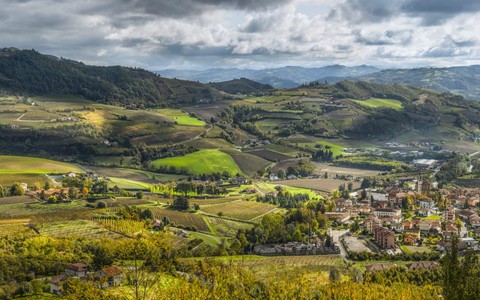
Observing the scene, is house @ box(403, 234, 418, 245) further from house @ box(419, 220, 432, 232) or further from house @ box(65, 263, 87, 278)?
house @ box(65, 263, 87, 278)

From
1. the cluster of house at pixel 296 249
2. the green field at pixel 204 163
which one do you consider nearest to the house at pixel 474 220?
the cluster of house at pixel 296 249

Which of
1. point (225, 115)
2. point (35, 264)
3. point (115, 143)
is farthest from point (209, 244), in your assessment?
point (225, 115)

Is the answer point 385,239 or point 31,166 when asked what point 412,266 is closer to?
point 385,239

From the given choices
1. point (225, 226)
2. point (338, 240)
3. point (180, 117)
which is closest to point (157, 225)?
point (225, 226)

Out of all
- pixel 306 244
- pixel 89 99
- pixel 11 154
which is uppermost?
pixel 89 99

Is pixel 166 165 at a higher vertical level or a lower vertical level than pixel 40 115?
lower

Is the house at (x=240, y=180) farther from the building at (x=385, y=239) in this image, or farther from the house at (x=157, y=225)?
the building at (x=385, y=239)

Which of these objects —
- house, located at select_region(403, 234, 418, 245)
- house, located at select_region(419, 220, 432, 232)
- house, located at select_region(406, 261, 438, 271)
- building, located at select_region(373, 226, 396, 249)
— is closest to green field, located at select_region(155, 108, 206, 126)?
house, located at select_region(419, 220, 432, 232)

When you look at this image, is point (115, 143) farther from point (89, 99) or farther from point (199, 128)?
point (89, 99)
